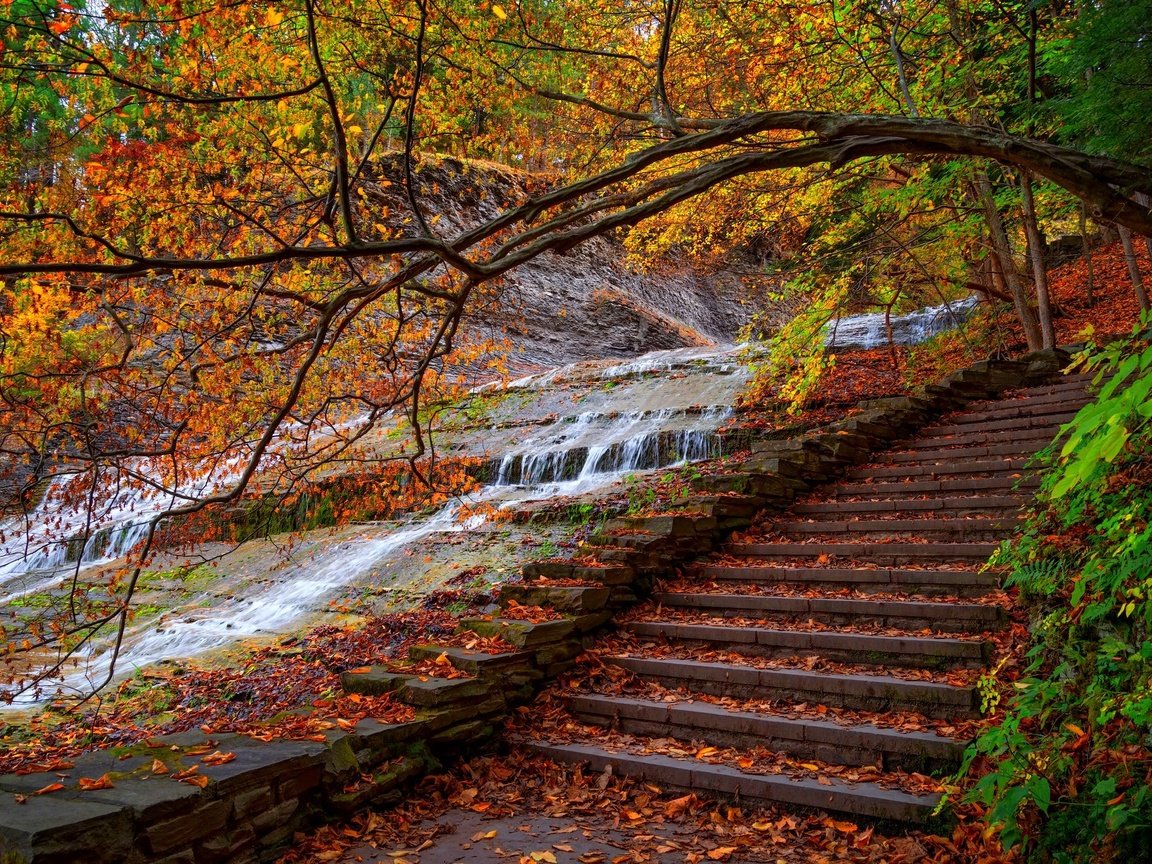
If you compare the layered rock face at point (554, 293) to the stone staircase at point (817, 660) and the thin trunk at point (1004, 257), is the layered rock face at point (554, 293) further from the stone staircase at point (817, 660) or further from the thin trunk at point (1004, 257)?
the stone staircase at point (817, 660)

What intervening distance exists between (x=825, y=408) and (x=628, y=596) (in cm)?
681

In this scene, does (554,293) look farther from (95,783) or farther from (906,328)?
(95,783)

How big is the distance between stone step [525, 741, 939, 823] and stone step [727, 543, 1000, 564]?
282 centimetres

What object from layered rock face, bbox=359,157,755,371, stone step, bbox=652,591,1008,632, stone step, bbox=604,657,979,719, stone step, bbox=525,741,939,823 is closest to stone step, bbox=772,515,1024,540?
stone step, bbox=652,591,1008,632

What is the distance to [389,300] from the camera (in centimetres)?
1035

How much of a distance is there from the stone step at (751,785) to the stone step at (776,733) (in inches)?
10.5

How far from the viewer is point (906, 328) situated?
16500mm

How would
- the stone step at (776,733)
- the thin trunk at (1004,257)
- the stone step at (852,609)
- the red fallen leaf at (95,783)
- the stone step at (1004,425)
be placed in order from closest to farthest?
the red fallen leaf at (95,783) → the stone step at (776,733) → the stone step at (852,609) → the stone step at (1004,425) → the thin trunk at (1004,257)

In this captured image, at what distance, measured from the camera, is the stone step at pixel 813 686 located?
13.4 feet

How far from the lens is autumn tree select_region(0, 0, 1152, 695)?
4.40 m

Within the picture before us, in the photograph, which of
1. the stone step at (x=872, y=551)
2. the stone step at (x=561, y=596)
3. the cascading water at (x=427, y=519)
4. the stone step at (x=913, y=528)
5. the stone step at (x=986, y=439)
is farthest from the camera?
the cascading water at (x=427, y=519)

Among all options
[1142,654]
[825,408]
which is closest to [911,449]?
[825,408]

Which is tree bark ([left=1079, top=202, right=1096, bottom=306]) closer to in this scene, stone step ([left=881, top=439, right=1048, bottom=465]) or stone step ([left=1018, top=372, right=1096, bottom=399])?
stone step ([left=1018, top=372, right=1096, bottom=399])

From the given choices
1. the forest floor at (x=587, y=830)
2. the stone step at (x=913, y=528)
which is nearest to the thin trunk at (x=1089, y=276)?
the stone step at (x=913, y=528)
